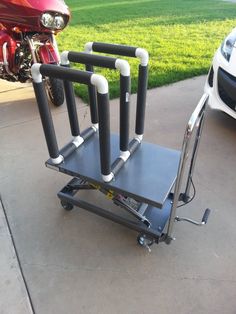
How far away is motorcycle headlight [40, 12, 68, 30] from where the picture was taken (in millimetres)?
2625

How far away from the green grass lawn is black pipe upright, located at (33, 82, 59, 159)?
6.27 ft

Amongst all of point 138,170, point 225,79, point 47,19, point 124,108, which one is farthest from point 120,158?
point 47,19

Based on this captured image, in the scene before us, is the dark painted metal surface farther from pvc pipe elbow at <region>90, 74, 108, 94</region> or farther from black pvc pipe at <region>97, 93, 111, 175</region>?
pvc pipe elbow at <region>90, 74, 108, 94</region>

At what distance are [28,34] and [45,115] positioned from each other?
165cm

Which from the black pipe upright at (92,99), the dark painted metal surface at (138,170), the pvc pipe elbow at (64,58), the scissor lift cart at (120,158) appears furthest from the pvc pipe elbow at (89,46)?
the dark painted metal surface at (138,170)

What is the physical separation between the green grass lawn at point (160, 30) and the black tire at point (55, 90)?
37cm

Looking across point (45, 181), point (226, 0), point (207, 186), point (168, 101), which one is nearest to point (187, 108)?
point (168, 101)

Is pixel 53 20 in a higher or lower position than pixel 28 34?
higher

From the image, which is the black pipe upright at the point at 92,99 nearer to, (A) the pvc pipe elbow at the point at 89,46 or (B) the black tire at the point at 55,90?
(A) the pvc pipe elbow at the point at 89,46

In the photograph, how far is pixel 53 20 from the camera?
269 cm

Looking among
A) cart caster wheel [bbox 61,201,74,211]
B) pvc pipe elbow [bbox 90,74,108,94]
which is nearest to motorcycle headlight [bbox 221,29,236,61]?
pvc pipe elbow [bbox 90,74,108,94]

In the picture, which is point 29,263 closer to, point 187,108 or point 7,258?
point 7,258

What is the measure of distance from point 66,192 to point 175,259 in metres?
0.82

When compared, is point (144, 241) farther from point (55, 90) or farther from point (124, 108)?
point (55, 90)
